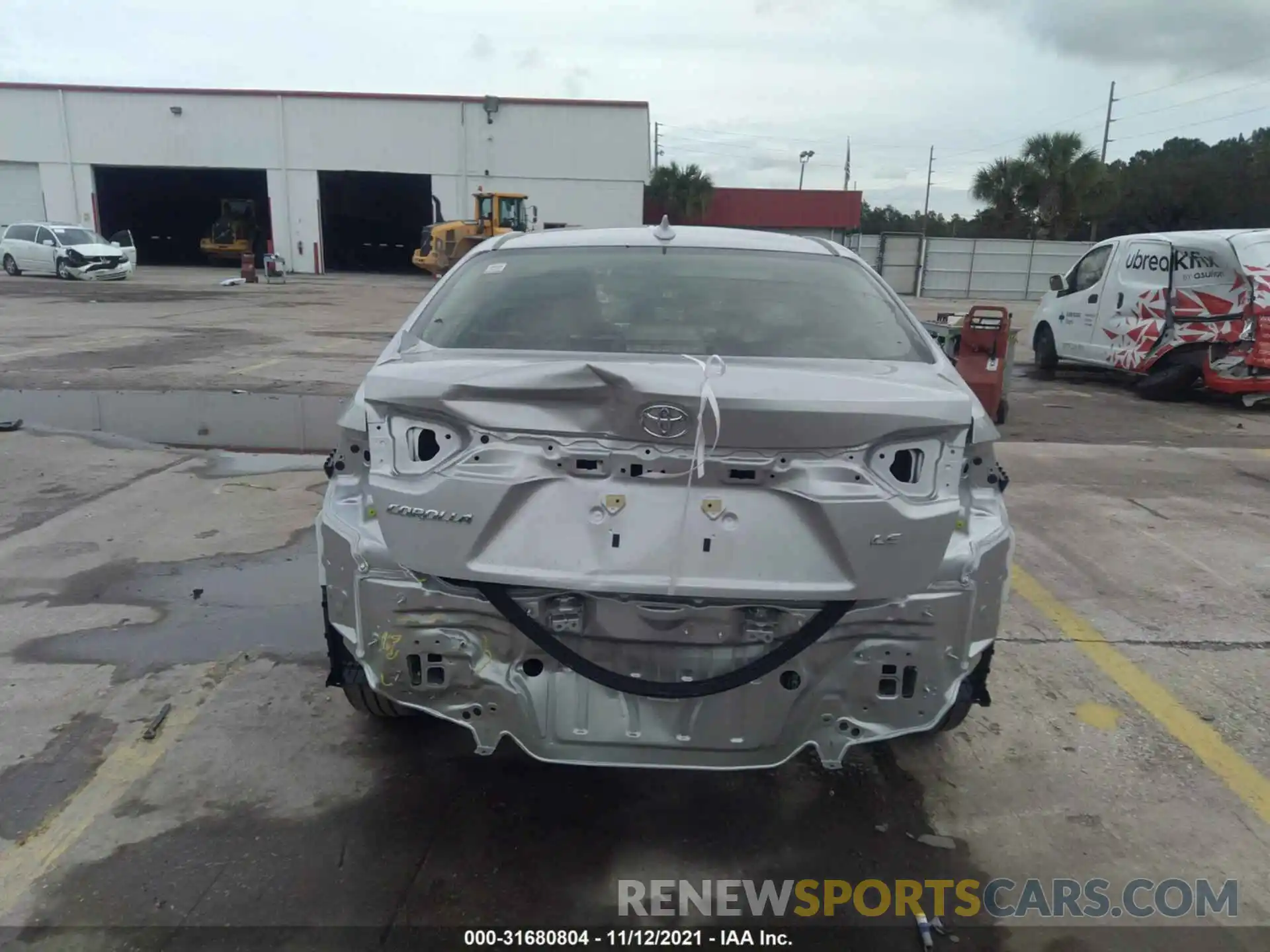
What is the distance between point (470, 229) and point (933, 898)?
28.8m

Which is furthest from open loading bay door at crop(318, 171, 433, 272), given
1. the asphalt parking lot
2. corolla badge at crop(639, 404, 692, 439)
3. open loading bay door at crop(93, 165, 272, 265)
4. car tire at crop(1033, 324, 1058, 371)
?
corolla badge at crop(639, 404, 692, 439)

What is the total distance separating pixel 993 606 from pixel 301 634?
2.95 metres

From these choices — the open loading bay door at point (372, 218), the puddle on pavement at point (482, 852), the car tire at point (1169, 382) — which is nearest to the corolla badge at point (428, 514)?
the puddle on pavement at point (482, 852)

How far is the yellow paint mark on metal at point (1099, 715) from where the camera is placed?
11.4ft

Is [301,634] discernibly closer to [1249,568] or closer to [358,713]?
[358,713]

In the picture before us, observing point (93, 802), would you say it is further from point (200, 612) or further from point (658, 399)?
point (658, 399)

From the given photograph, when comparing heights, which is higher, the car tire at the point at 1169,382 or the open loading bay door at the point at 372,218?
the open loading bay door at the point at 372,218

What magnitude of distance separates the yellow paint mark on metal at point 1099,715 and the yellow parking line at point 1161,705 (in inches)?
6.0

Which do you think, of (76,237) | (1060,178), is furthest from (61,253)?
(1060,178)

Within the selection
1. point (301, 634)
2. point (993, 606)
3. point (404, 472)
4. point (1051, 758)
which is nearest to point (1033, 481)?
point (1051, 758)

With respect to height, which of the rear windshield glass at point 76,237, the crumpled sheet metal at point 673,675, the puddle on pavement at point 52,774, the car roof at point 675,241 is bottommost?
the puddle on pavement at point 52,774

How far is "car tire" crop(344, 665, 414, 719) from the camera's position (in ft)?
9.46

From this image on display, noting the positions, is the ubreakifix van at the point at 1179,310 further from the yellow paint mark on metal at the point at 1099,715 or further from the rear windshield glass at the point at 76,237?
the rear windshield glass at the point at 76,237

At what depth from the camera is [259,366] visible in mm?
11250
